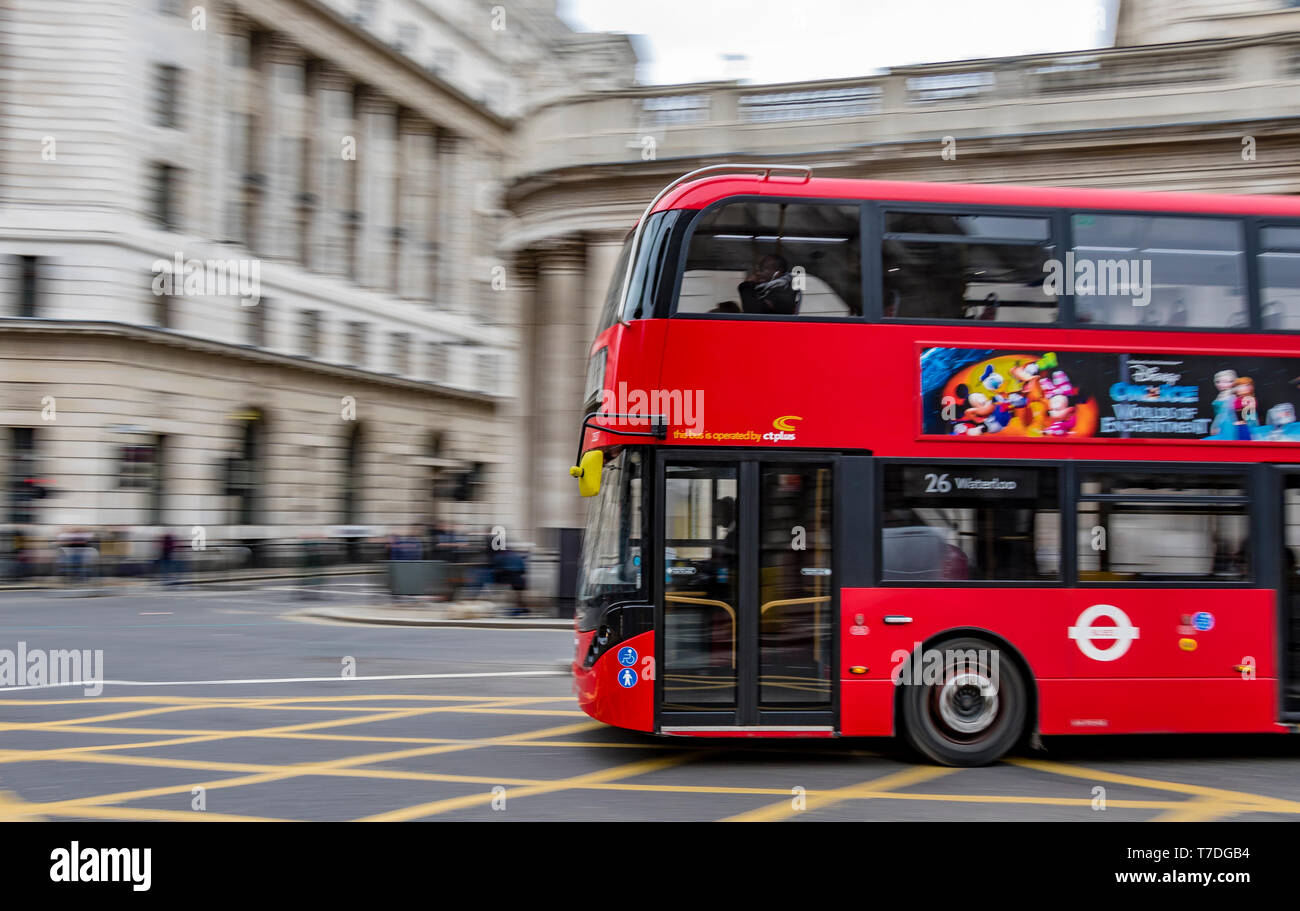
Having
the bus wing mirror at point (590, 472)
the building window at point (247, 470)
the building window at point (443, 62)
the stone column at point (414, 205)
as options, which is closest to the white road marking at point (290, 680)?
the bus wing mirror at point (590, 472)

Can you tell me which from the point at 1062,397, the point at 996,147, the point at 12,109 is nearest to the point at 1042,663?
the point at 1062,397

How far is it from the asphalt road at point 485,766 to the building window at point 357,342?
38.6 m

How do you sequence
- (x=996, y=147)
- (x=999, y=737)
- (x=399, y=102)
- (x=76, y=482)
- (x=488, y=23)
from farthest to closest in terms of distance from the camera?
(x=488, y=23)
(x=399, y=102)
(x=76, y=482)
(x=996, y=147)
(x=999, y=737)

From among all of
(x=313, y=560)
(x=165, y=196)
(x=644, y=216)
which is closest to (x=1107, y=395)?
(x=644, y=216)

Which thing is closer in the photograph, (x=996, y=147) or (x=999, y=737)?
(x=999, y=737)

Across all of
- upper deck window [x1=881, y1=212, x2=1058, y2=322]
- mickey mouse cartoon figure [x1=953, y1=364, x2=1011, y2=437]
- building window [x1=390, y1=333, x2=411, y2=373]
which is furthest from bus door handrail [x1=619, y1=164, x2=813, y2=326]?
building window [x1=390, y1=333, x2=411, y2=373]

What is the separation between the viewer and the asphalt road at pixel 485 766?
7328 millimetres

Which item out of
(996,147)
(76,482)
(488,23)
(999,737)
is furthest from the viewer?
(488,23)

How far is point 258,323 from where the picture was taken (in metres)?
45.4

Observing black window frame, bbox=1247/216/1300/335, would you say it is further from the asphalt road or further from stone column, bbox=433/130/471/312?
stone column, bbox=433/130/471/312

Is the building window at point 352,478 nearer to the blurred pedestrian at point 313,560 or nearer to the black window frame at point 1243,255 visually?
the blurred pedestrian at point 313,560

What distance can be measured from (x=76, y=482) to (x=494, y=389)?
27670 mm

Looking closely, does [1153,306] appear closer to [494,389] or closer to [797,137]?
[797,137]

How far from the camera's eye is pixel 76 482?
121ft
